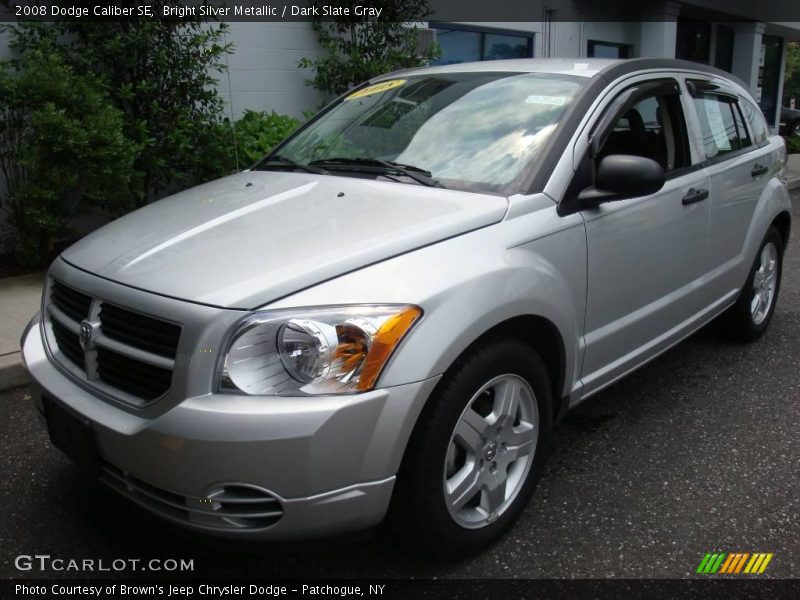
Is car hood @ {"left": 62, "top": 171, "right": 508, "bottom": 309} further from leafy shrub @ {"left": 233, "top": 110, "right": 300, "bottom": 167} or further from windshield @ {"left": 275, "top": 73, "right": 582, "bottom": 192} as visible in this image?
leafy shrub @ {"left": 233, "top": 110, "right": 300, "bottom": 167}

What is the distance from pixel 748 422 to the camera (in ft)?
12.2

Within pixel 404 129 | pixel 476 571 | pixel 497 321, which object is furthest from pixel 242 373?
pixel 404 129

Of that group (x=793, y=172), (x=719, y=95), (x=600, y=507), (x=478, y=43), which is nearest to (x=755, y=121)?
(x=719, y=95)

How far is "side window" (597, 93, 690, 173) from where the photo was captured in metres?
3.53

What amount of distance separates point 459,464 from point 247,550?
29.0 inches

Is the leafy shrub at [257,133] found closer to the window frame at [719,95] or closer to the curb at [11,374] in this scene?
the curb at [11,374]

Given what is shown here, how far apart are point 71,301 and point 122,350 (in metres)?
0.45

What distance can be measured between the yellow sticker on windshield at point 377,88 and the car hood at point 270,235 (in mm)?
859

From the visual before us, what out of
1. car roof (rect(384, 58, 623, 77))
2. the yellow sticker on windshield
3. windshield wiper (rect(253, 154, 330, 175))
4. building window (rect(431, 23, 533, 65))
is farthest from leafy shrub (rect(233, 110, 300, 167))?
building window (rect(431, 23, 533, 65))

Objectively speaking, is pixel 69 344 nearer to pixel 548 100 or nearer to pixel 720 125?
pixel 548 100

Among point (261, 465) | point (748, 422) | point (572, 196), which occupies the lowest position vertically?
point (748, 422)

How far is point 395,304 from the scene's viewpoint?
2.20 m

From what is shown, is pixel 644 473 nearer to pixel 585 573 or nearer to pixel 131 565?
pixel 585 573

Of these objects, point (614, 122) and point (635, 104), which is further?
point (635, 104)
